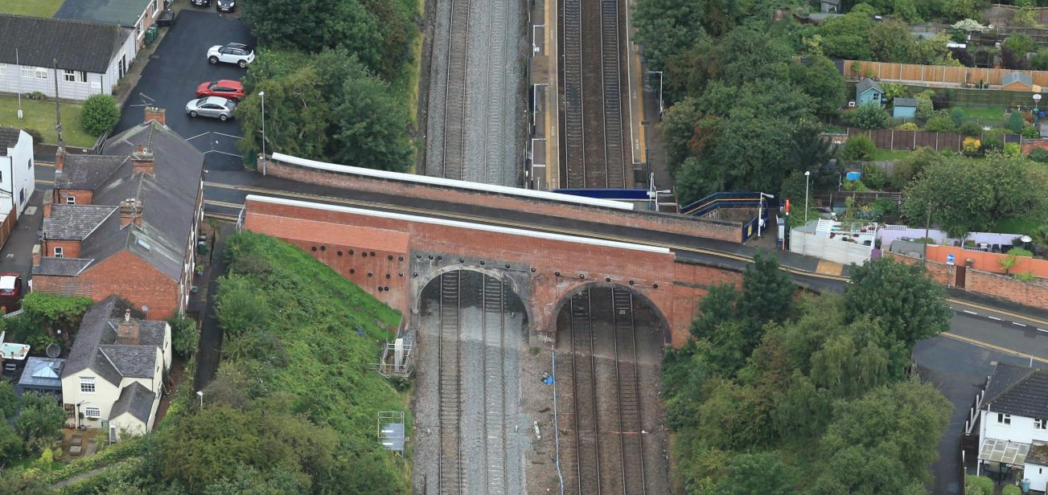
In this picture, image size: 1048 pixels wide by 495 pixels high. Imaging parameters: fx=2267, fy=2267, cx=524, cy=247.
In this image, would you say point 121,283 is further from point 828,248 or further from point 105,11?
point 828,248

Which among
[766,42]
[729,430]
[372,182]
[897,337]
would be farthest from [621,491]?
[766,42]

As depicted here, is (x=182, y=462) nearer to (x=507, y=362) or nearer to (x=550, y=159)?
(x=507, y=362)

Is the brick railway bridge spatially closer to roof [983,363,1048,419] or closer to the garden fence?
the garden fence

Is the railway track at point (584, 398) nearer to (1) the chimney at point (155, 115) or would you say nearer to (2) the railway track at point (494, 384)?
(2) the railway track at point (494, 384)

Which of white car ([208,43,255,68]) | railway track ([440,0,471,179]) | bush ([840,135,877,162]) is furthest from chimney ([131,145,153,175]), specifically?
bush ([840,135,877,162])

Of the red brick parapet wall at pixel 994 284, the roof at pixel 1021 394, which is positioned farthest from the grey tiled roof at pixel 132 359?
the red brick parapet wall at pixel 994 284

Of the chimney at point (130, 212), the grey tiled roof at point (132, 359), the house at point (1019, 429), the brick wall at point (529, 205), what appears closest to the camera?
the grey tiled roof at point (132, 359)

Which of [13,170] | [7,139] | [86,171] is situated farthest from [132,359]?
[7,139]
